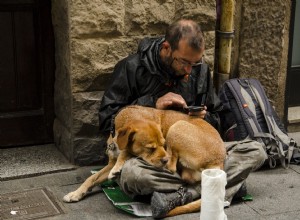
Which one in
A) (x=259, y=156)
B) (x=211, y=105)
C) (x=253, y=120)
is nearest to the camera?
(x=259, y=156)

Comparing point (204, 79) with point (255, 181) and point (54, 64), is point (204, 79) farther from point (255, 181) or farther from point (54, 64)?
point (54, 64)

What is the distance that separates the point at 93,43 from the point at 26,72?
2.55ft

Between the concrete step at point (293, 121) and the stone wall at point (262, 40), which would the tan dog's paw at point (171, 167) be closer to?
the stone wall at point (262, 40)

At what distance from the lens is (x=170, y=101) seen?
469 cm

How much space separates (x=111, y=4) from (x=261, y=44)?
1.61 metres

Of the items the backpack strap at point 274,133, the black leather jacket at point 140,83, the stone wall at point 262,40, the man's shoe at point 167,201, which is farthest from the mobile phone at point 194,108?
the stone wall at point 262,40

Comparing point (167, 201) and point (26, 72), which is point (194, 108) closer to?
point (167, 201)

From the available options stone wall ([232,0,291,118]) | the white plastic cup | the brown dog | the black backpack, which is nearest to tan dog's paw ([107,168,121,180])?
the brown dog

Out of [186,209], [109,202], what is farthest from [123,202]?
[186,209]

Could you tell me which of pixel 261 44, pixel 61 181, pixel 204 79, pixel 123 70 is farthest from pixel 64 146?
pixel 261 44

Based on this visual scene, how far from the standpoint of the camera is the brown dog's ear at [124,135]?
14.4ft

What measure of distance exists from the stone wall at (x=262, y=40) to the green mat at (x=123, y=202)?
1800 mm

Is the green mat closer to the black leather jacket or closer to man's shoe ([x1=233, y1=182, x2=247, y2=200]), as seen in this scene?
the black leather jacket

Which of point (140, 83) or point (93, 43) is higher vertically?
point (93, 43)
